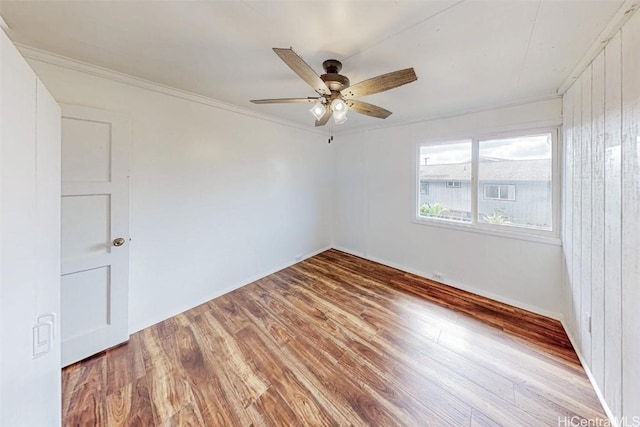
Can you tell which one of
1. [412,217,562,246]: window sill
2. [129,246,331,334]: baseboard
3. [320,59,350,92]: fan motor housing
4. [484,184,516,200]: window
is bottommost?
[129,246,331,334]: baseboard

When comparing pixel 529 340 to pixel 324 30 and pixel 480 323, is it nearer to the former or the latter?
pixel 480 323

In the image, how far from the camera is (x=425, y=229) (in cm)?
334

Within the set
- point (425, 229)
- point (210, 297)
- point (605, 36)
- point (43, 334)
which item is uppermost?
point (605, 36)

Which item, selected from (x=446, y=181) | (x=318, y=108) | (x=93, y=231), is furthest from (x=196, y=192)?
(x=446, y=181)

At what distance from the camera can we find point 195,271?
8.53 feet

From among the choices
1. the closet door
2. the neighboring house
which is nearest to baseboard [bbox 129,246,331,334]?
the closet door

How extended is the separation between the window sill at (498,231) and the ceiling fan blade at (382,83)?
89.3 inches

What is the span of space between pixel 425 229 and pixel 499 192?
101cm

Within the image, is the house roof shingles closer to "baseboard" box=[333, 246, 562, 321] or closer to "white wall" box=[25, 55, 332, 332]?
"baseboard" box=[333, 246, 562, 321]

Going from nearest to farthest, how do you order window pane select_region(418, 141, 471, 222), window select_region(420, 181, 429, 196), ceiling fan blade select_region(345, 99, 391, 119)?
1. ceiling fan blade select_region(345, 99, 391, 119)
2. window pane select_region(418, 141, 471, 222)
3. window select_region(420, 181, 429, 196)

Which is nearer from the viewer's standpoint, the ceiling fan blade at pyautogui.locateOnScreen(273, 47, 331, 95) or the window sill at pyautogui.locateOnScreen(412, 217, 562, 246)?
the ceiling fan blade at pyautogui.locateOnScreen(273, 47, 331, 95)

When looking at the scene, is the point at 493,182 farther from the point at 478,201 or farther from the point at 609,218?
the point at 609,218

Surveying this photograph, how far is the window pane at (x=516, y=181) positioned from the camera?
2.41 m

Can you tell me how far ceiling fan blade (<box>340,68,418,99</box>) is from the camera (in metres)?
1.39
